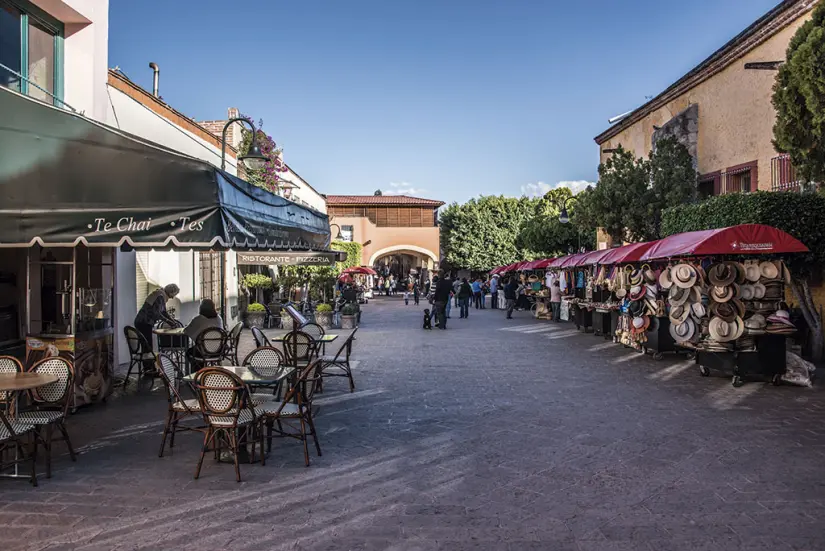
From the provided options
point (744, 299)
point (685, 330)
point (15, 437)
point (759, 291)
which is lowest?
point (15, 437)

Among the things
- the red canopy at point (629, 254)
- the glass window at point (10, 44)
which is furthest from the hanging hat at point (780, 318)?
the glass window at point (10, 44)

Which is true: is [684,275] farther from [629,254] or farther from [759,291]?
[629,254]

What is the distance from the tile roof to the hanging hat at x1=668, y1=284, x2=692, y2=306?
133ft

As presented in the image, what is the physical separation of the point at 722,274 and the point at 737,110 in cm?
926

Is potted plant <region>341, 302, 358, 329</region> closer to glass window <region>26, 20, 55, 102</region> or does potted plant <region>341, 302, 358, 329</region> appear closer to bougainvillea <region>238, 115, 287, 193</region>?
bougainvillea <region>238, 115, 287, 193</region>

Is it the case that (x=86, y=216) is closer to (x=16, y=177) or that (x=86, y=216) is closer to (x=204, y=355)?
(x=16, y=177)

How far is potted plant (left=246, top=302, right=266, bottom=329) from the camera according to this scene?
19219 mm

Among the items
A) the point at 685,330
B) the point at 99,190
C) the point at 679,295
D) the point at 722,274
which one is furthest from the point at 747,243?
the point at 99,190

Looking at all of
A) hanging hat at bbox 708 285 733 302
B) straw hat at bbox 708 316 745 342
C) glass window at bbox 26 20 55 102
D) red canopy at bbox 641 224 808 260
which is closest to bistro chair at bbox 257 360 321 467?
glass window at bbox 26 20 55 102

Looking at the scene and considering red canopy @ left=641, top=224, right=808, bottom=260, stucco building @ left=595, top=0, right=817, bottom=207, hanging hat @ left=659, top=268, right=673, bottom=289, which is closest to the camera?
red canopy @ left=641, top=224, right=808, bottom=260

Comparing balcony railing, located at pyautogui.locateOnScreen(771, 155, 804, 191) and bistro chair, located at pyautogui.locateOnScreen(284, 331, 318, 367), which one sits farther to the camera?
balcony railing, located at pyautogui.locateOnScreen(771, 155, 804, 191)

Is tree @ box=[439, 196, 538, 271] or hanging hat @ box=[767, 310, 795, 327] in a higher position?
tree @ box=[439, 196, 538, 271]

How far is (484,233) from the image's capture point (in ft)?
175

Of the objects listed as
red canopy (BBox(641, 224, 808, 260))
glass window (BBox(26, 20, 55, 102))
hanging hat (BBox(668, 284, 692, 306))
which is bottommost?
hanging hat (BBox(668, 284, 692, 306))
